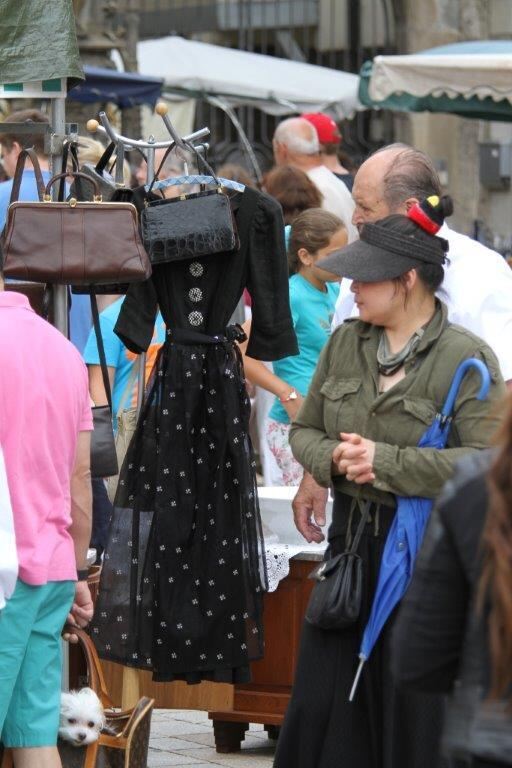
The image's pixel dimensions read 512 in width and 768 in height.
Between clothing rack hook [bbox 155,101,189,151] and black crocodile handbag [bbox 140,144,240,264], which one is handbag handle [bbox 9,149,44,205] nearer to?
black crocodile handbag [bbox 140,144,240,264]

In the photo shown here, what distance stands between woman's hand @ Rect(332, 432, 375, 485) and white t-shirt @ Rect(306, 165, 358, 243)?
466cm

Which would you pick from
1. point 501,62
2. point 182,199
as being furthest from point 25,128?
point 501,62

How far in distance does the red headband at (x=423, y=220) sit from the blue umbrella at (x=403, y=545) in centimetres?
40

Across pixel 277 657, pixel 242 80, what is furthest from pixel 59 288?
pixel 242 80

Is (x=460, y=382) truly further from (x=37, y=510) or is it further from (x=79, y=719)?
(x=79, y=719)

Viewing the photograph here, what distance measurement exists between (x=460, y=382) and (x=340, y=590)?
61 cm

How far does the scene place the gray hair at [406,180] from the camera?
4.72m

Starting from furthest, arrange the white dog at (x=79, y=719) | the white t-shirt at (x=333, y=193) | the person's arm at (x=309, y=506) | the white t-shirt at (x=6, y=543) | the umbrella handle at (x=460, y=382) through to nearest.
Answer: the white t-shirt at (x=333, y=193) < the person's arm at (x=309, y=506) < the white dog at (x=79, y=719) < the umbrella handle at (x=460, y=382) < the white t-shirt at (x=6, y=543)

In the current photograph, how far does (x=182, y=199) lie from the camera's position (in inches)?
203

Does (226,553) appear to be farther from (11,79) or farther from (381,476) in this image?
(11,79)

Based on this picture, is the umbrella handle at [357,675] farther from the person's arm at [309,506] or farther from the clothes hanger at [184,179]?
the clothes hanger at [184,179]

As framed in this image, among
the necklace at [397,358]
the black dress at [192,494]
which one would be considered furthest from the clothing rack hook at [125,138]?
the necklace at [397,358]

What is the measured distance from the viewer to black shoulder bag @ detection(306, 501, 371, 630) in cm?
414

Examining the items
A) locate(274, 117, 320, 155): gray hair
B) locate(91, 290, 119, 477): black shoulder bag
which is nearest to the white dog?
locate(91, 290, 119, 477): black shoulder bag
